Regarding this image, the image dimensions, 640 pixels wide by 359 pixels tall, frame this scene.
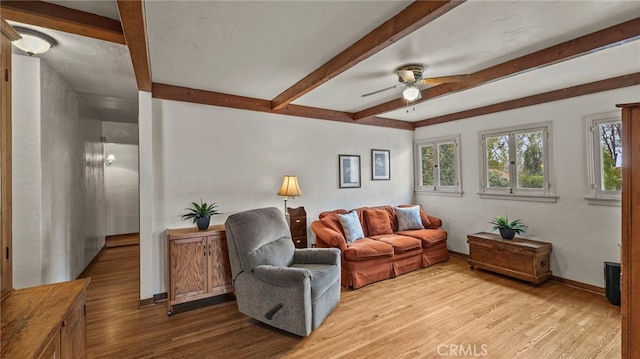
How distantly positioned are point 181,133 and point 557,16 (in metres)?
3.80

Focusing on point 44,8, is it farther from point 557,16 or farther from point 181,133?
point 557,16

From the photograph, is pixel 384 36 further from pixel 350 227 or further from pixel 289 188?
pixel 350 227

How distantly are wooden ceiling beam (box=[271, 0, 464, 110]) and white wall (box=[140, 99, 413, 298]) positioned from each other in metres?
1.25

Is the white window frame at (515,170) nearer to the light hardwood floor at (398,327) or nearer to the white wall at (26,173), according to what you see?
the light hardwood floor at (398,327)

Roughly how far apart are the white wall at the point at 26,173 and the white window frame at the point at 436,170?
5.64m

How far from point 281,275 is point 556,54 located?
3.14 m

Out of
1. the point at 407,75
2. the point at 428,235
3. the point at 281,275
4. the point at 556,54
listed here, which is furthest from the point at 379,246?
the point at 556,54

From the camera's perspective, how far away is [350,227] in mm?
4109

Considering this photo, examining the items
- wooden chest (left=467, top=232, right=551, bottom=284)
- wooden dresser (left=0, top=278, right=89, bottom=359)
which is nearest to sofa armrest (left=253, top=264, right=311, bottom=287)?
wooden dresser (left=0, top=278, right=89, bottom=359)

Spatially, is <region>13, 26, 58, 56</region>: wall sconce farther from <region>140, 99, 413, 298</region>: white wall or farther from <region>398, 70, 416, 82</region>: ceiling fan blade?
<region>398, 70, 416, 82</region>: ceiling fan blade

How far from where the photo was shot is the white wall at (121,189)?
6.48 meters

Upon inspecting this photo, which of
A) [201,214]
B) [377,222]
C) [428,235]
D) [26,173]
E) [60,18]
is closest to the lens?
[60,18]

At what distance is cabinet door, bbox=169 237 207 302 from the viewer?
2936 millimetres

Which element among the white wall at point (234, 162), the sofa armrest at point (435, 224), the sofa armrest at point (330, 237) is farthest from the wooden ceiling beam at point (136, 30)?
the sofa armrest at point (435, 224)
